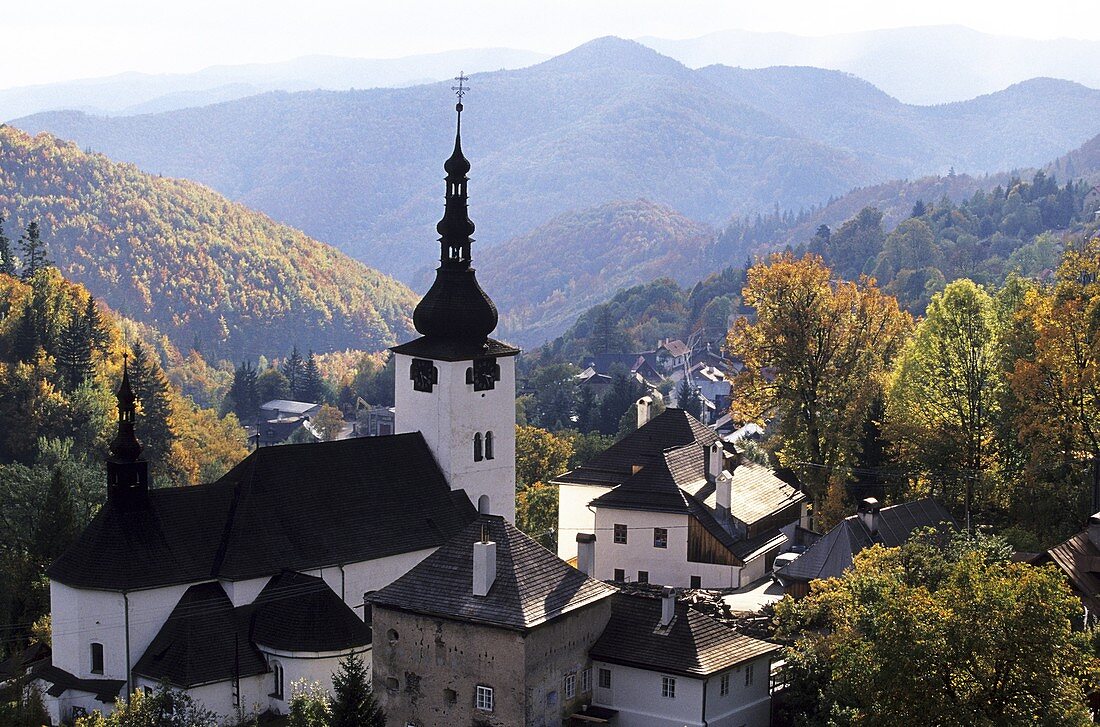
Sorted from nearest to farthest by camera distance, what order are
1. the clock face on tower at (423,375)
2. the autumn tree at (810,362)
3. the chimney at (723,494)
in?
the clock face on tower at (423,375) → the chimney at (723,494) → the autumn tree at (810,362)

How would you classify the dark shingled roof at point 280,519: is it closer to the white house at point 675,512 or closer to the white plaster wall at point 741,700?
the white house at point 675,512

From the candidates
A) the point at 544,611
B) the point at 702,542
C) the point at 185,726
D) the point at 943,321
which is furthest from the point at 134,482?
the point at 943,321

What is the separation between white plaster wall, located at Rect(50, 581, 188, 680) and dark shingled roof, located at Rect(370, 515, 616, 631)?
343 inches

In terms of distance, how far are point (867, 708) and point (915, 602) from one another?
279cm

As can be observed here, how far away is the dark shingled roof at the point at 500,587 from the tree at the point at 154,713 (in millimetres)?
Result: 5869

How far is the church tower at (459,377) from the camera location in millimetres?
58500

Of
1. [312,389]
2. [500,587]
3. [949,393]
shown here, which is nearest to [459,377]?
[500,587]

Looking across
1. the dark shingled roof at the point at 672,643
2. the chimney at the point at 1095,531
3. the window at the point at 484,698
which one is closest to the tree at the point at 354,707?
the window at the point at 484,698

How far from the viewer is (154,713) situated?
41.1 meters

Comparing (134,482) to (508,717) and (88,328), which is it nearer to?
(508,717)

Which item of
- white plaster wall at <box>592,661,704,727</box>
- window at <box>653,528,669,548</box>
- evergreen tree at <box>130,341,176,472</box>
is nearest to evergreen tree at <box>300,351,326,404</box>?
evergreen tree at <box>130,341,176,472</box>

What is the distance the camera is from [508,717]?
40375 mm

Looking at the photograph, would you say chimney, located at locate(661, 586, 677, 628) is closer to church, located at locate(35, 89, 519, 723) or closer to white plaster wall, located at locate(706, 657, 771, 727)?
white plaster wall, located at locate(706, 657, 771, 727)

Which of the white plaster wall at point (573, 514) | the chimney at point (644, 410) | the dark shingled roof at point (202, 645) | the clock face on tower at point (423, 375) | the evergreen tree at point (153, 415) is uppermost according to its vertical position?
the clock face on tower at point (423, 375)
